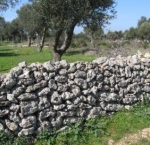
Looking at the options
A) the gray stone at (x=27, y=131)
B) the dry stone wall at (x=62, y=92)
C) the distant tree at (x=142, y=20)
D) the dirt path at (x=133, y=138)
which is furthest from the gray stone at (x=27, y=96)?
the distant tree at (x=142, y=20)

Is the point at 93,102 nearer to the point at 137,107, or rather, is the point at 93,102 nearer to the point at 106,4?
the point at 137,107

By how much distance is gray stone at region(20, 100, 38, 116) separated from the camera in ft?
24.8

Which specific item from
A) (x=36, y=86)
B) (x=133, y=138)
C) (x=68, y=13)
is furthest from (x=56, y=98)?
(x=68, y=13)

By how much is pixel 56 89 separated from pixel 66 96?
0.29 meters

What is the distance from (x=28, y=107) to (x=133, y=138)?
255 centimetres

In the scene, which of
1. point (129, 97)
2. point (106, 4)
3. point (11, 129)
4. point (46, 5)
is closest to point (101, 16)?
point (106, 4)

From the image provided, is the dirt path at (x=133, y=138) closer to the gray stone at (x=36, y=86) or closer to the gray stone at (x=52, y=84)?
the gray stone at (x=52, y=84)

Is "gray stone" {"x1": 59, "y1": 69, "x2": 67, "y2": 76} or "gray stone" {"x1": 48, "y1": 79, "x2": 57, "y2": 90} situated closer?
"gray stone" {"x1": 48, "y1": 79, "x2": 57, "y2": 90}

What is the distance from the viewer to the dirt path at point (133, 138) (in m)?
7.95

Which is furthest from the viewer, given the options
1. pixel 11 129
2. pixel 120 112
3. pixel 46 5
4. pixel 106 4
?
pixel 106 4

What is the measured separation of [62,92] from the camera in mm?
8242

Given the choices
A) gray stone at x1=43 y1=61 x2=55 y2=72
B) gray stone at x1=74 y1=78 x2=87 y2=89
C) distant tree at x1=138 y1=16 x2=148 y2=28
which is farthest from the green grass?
distant tree at x1=138 y1=16 x2=148 y2=28

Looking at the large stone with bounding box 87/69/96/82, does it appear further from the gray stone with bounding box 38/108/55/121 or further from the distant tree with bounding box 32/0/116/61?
the distant tree with bounding box 32/0/116/61

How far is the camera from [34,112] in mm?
7750
